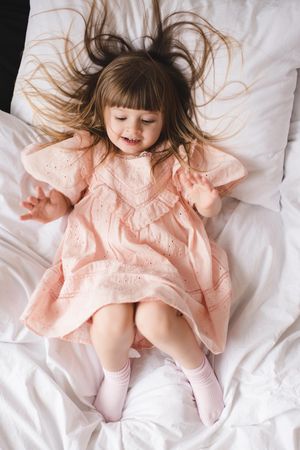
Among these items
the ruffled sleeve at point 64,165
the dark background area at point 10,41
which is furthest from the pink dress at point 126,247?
the dark background area at point 10,41

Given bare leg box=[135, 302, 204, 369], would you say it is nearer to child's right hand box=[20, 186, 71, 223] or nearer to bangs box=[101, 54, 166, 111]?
child's right hand box=[20, 186, 71, 223]

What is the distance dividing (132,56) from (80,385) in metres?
0.63

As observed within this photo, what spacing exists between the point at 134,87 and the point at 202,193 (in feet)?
0.78

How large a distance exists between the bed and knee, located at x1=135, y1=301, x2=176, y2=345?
0.34 feet

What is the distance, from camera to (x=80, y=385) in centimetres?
94

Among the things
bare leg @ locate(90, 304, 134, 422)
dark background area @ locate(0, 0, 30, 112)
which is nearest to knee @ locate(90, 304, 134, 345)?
bare leg @ locate(90, 304, 134, 422)

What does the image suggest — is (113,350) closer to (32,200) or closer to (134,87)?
(32,200)

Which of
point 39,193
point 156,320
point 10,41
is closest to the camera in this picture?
point 156,320

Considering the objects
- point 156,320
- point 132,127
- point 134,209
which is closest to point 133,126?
point 132,127

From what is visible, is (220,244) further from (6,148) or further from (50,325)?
(6,148)

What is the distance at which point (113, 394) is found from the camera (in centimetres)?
95

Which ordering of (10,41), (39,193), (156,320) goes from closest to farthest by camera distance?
1. (156,320)
2. (39,193)
3. (10,41)

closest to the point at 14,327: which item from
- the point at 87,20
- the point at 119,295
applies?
the point at 119,295

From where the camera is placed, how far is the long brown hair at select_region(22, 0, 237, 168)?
997 mm
